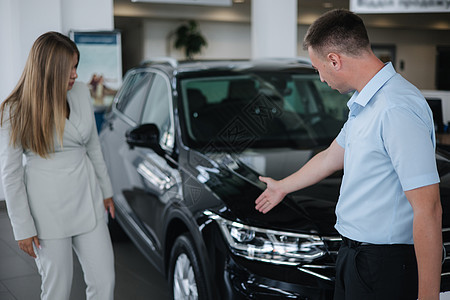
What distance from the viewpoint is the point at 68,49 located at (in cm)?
229

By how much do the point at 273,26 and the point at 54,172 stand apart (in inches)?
208

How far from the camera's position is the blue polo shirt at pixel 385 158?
4.68 feet

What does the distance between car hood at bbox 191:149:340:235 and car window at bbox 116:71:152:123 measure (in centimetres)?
113

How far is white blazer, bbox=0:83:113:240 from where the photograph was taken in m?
2.27

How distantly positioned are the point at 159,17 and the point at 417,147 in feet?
44.3

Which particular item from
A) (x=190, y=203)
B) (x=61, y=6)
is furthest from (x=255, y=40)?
(x=190, y=203)

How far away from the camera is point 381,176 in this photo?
1549 mm

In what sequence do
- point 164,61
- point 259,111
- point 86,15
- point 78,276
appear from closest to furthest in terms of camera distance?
point 259,111
point 78,276
point 164,61
point 86,15

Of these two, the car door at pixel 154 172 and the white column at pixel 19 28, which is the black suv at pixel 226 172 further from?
the white column at pixel 19 28

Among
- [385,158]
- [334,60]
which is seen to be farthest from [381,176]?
[334,60]

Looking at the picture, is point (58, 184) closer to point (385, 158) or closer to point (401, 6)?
point (385, 158)

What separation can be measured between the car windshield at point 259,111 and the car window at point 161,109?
12 cm

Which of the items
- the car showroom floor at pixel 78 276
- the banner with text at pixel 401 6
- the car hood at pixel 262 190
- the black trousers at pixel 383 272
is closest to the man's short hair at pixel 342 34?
the black trousers at pixel 383 272

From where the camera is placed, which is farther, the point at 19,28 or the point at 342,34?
the point at 19,28
